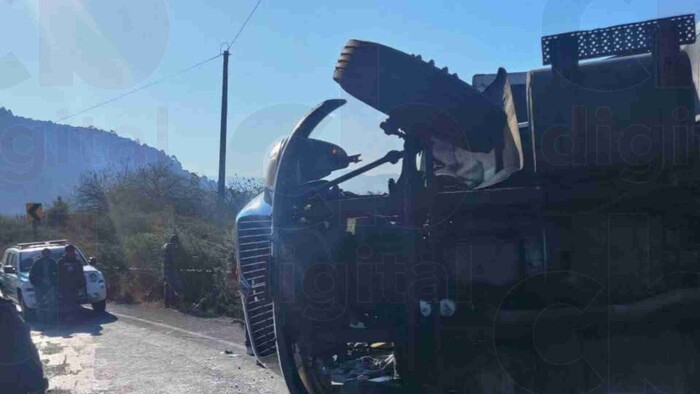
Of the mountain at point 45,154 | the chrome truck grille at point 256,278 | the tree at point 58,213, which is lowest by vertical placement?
the chrome truck grille at point 256,278

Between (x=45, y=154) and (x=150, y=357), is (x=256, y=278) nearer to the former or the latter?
(x=150, y=357)

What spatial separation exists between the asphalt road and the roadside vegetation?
135cm

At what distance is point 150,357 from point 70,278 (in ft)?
19.9

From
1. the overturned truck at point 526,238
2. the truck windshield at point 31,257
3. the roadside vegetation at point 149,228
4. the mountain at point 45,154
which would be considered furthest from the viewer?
the mountain at point 45,154

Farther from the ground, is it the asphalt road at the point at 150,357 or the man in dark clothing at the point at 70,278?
the man in dark clothing at the point at 70,278

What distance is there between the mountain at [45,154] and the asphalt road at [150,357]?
2461 inches

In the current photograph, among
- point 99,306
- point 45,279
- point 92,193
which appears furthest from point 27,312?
point 92,193

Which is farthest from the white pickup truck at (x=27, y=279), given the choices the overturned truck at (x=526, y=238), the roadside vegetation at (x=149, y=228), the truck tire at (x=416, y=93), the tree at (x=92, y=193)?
the tree at (x=92, y=193)

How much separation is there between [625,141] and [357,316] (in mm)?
1532

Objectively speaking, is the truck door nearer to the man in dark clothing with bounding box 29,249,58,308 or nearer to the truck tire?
the man in dark clothing with bounding box 29,249,58,308

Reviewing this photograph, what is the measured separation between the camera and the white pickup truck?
48.9 ft

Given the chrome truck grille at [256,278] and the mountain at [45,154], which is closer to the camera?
the chrome truck grille at [256,278]

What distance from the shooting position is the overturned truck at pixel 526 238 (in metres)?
3.20

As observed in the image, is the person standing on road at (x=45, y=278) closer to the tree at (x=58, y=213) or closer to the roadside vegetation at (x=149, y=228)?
the roadside vegetation at (x=149, y=228)
